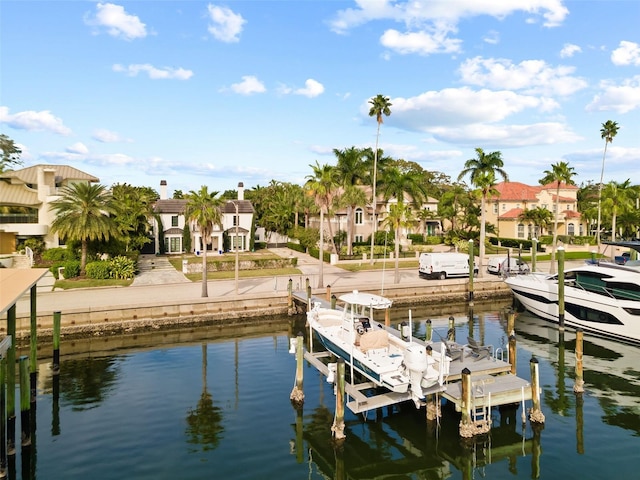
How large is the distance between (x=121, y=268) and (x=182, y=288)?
7.19m

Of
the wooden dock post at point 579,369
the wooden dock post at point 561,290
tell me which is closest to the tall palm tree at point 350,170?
the wooden dock post at point 561,290

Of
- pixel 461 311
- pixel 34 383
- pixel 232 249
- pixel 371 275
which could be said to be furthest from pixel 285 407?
pixel 232 249

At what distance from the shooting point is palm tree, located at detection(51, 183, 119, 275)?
38.6 meters

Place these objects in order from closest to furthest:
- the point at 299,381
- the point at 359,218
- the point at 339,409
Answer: the point at 339,409 → the point at 299,381 → the point at 359,218

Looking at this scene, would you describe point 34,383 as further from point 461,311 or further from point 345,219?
point 345,219

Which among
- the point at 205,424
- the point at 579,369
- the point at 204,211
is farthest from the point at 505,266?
the point at 205,424

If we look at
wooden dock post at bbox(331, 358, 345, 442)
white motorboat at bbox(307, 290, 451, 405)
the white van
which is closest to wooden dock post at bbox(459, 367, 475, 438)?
white motorboat at bbox(307, 290, 451, 405)

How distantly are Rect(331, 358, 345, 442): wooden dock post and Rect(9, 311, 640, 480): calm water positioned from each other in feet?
1.29

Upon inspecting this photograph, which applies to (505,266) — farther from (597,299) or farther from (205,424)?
(205,424)

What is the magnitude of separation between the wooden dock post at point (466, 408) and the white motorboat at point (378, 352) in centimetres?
84

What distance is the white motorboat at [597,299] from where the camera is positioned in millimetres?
26803

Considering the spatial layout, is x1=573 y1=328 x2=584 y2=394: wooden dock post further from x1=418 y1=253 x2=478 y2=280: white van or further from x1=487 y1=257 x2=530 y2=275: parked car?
x1=487 y1=257 x2=530 y2=275: parked car

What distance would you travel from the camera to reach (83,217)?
128ft

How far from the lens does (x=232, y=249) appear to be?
6203 centimetres
